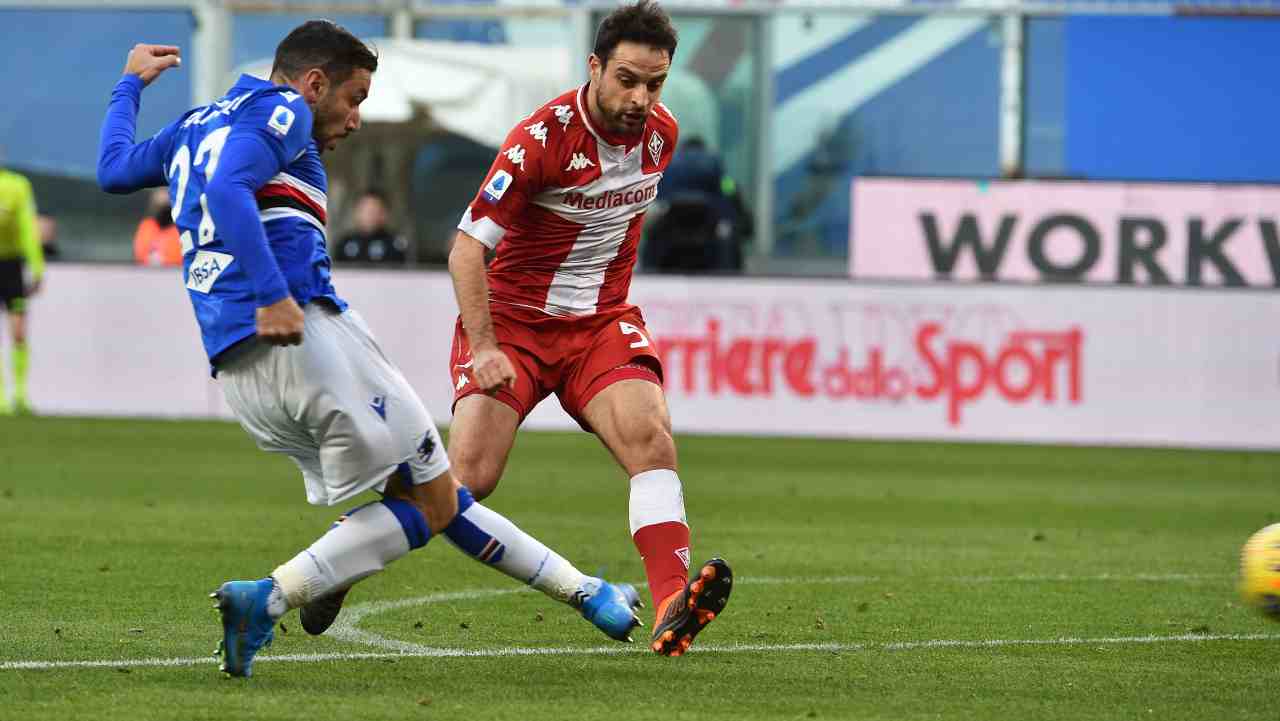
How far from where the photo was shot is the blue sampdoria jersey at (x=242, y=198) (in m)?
5.28

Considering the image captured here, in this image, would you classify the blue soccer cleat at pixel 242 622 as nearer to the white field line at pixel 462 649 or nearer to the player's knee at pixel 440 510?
the white field line at pixel 462 649

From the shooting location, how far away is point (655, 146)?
6.95 metres

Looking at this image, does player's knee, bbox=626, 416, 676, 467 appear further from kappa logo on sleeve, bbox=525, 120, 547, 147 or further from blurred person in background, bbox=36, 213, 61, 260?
blurred person in background, bbox=36, 213, 61, 260

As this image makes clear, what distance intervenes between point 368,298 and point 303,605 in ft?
41.3

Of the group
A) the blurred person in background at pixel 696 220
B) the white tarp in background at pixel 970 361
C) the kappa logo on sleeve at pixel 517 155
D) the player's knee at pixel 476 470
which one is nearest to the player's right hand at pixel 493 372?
the player's knee at pixel 476 470

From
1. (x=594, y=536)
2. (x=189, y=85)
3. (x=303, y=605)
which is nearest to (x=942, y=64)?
(x=189, y=85)

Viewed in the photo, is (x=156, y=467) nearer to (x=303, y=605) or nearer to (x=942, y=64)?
(x=303, y=605)

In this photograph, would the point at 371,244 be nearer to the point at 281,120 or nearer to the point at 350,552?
the point at 350,552

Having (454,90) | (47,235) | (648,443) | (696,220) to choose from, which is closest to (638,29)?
(648,443)

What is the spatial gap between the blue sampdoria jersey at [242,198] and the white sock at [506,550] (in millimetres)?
773

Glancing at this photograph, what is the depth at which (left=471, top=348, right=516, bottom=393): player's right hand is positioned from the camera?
6.07 m

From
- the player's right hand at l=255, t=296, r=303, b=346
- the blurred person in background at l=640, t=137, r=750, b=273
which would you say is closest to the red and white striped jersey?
the player's right hand at l=255, t=296, r=303, b=346

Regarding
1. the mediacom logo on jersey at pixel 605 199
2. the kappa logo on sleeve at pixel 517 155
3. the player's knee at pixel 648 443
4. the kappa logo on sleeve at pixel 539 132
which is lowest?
the player's knee at pixel 648 443

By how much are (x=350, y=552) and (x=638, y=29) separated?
6.01ft
